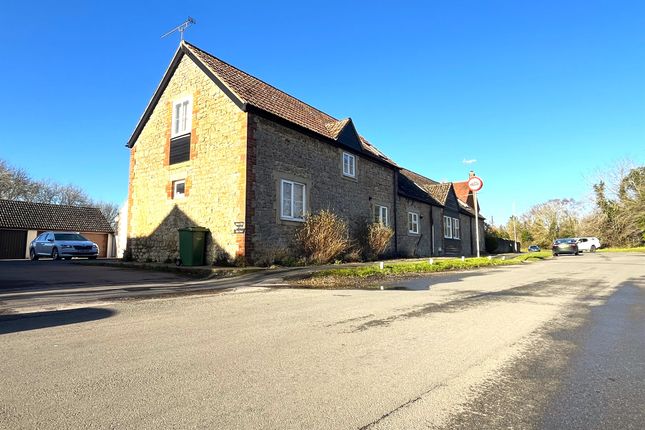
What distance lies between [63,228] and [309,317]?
4130 centimetres

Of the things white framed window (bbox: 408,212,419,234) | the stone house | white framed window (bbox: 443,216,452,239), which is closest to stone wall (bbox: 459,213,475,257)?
white framed window (bbox: 443,216,452,239)

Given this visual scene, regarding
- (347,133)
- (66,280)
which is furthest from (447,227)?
(66,280)

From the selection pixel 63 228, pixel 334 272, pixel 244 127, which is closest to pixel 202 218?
pixel 244 127

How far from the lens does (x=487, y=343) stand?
14.7 ft

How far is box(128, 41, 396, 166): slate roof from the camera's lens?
15280mm

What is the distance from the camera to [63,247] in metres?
22.2

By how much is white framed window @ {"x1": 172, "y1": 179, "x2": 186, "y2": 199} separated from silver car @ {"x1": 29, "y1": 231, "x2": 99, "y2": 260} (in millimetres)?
9513

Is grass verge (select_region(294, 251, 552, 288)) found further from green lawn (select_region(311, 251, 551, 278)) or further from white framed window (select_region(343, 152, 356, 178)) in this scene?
white framed window (select_region(343, 152, 356, 178))

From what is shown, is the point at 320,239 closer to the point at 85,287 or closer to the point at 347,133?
the point at 347,133

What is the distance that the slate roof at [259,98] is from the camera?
15280mm

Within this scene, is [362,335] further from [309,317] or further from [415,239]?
[415,239]

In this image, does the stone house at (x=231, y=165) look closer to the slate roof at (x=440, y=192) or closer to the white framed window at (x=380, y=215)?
the white framed window at (x=380, y=215)

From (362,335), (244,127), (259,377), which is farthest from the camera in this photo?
(244,127)

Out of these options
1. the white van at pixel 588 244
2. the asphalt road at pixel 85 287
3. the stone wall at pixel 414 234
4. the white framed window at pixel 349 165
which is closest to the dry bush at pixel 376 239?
the white framed window at pixel 349 165
